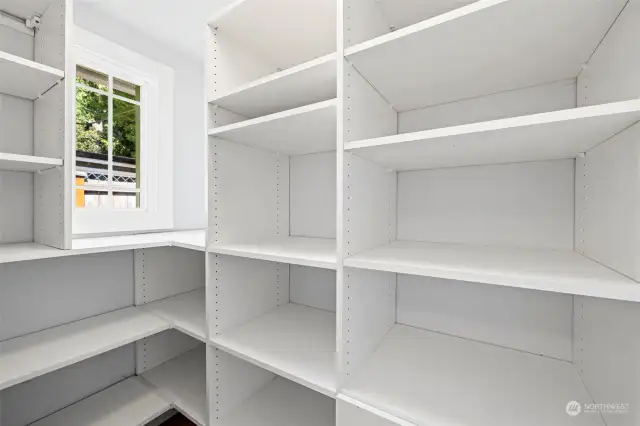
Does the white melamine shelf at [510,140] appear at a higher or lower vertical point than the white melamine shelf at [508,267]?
higher

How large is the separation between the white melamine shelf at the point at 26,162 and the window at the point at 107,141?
0.39 m

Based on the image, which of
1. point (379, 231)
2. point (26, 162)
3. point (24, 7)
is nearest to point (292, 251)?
point (379, 231)

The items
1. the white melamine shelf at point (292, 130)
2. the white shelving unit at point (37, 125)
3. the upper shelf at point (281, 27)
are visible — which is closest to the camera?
the white melamine shelf at point (292, 130)

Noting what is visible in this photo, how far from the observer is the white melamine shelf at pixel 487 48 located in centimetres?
64

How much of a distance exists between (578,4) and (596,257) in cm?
62

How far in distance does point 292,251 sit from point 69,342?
109 cm

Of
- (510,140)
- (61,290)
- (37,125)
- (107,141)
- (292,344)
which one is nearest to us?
(510,140)

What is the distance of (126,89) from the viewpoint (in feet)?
5.83

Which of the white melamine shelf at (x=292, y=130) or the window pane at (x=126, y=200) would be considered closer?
the white melamine shelf at (x=292, y=130)

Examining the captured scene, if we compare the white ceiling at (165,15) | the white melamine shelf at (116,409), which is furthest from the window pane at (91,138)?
the white melamine shelf at (116,409)

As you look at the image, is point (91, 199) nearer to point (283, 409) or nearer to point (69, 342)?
point (69, 342)

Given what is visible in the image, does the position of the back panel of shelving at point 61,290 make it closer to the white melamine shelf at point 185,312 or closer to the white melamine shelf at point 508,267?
the white melamine shelf at point 185,312

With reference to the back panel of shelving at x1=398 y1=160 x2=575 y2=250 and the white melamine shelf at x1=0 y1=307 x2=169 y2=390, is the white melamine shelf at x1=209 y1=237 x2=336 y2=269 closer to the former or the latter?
the back panel of shelving at x1=398 y1=160 x2=575 y2=250

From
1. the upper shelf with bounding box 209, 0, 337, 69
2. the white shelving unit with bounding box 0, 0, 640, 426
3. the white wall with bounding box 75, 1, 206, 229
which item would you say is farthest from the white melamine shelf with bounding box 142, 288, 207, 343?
the upper shelf with bounding box 209, 0, 337, 69
